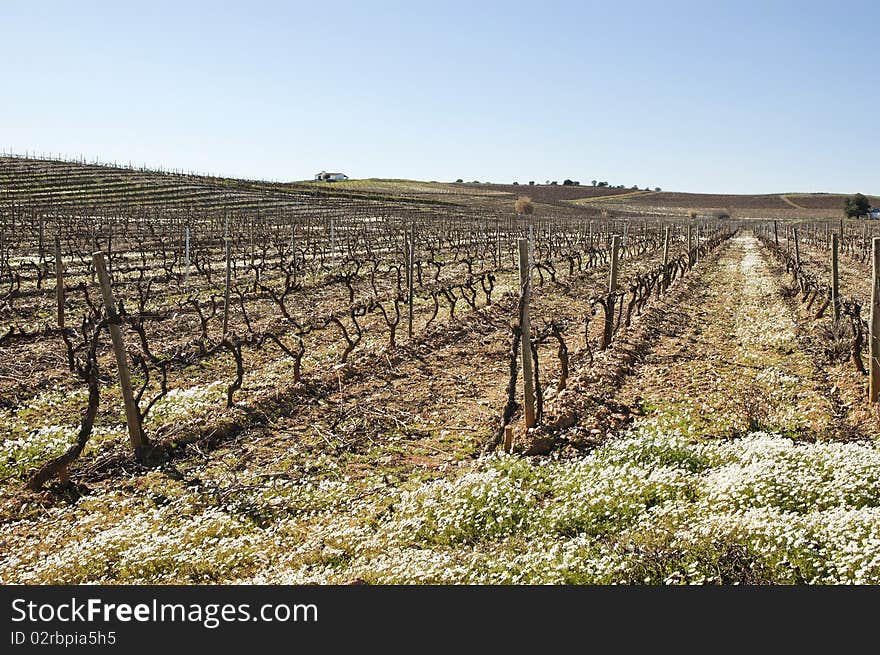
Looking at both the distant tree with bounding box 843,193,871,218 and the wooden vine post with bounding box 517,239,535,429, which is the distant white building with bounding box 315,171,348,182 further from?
the wooden vine post with bounding box 517,239,535,429

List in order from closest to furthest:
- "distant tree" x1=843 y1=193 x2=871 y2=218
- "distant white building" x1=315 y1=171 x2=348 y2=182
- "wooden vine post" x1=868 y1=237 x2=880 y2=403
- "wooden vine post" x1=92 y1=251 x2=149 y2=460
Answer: "wooden vine post" x1=92 y1=251 x2=149 y2=460, "wooden vine post" x1=868 y1=237 x2=880 y2=403, "distant tree" x1=843 y1=193 x2=871 y2=218, "distant white building" x1=315 y1=171 x2=348 y2=182

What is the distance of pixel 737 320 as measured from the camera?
61.0ft

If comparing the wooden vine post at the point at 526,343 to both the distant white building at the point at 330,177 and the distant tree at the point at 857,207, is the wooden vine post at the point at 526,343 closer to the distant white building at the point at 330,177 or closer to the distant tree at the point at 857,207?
the distant tree at the point at 857,207

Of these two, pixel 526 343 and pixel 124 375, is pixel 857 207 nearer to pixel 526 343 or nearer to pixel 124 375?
pixel 526 343

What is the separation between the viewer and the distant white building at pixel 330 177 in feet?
486

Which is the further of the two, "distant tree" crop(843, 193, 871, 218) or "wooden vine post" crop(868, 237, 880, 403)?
"distant tree" crop(843, 193, 871, 218)

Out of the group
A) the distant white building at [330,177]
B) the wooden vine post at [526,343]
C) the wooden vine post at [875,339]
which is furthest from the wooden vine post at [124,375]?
the distant white building at [330,177]

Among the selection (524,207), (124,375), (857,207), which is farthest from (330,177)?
(124,375)

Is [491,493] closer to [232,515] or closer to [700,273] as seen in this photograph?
[232,515]

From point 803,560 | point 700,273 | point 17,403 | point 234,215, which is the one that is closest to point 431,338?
point 17,403

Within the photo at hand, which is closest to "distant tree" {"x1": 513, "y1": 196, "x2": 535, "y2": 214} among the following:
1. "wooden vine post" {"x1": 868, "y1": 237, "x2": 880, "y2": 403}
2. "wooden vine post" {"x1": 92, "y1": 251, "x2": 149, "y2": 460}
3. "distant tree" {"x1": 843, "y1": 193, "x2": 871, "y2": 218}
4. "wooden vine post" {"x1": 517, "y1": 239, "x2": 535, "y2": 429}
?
"distant tree" {"x1": 843, "y1": 193, "x2": 871, "y2": 218}

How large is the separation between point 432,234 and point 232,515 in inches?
1759

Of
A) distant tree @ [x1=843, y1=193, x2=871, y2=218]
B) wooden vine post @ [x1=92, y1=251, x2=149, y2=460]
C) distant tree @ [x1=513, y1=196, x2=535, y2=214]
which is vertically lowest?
wooden vine post @ [x1=92, y1=251, x2=149, y2=460]

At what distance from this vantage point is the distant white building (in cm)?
14810
